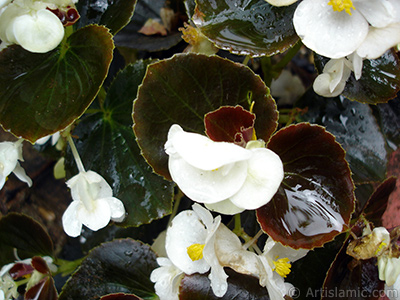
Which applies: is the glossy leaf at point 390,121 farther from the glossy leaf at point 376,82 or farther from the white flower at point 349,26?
the white flower at point 349,26

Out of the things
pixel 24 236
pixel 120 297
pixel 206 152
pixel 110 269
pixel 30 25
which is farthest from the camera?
pixel 24 236

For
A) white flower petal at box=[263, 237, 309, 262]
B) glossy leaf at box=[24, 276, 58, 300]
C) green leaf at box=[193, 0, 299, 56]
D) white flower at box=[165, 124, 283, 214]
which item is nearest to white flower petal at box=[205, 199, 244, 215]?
white flower at box=[165, 124, 283, 214]

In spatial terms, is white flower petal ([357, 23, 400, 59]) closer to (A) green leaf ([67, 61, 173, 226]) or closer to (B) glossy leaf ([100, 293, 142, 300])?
(A) green leaf ([67, 61, 173, 226])

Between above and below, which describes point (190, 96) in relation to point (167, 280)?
above

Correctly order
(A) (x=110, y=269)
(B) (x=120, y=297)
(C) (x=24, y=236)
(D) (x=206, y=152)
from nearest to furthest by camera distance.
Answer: (D) (x=206, y=152) → (B) (x=120, y=297) → (A) (x=110, y=269) → (C) (x=24, y=236)

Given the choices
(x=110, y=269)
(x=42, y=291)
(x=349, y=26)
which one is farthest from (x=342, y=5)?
(x=42, y=291)

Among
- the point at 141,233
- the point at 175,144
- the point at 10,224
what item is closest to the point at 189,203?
the point at 141,233

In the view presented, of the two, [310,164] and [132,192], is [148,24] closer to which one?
[132,192]

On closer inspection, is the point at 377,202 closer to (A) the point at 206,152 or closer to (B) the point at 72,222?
(A) the point at 206,152
